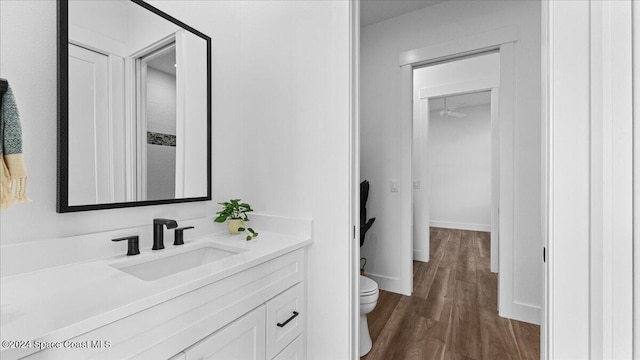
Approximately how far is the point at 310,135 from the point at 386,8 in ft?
6.32

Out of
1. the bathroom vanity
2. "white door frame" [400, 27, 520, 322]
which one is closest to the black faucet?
the bathroom vanity

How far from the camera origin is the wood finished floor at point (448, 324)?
1835 mm

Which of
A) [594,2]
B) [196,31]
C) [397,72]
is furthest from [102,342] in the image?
[397,72]

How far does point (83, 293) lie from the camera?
2.50 feet

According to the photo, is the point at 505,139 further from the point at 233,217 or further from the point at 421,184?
the point at 233,217

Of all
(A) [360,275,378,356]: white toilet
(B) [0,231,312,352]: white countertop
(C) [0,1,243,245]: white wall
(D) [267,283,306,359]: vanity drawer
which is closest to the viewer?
(B) [0,231,312,352]: white countertop

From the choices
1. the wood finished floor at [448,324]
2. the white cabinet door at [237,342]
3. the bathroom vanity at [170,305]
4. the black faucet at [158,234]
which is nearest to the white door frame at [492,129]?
the wood finished floor at [448,324]

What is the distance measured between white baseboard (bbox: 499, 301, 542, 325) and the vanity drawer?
6.02 ft

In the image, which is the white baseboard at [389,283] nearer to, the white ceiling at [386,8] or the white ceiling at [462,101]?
the white ceiling at [386,8]

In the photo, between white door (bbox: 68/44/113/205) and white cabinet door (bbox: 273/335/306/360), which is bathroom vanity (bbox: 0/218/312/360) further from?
white door (bbox: 68/44/113/205)

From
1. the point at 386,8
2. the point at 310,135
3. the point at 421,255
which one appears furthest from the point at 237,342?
the point at 421,255

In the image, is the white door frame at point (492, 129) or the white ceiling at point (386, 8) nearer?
the white ceiling at point (386, 8)

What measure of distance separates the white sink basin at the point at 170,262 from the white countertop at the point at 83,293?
3 centimetres

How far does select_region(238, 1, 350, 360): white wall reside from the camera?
136 centimetres
